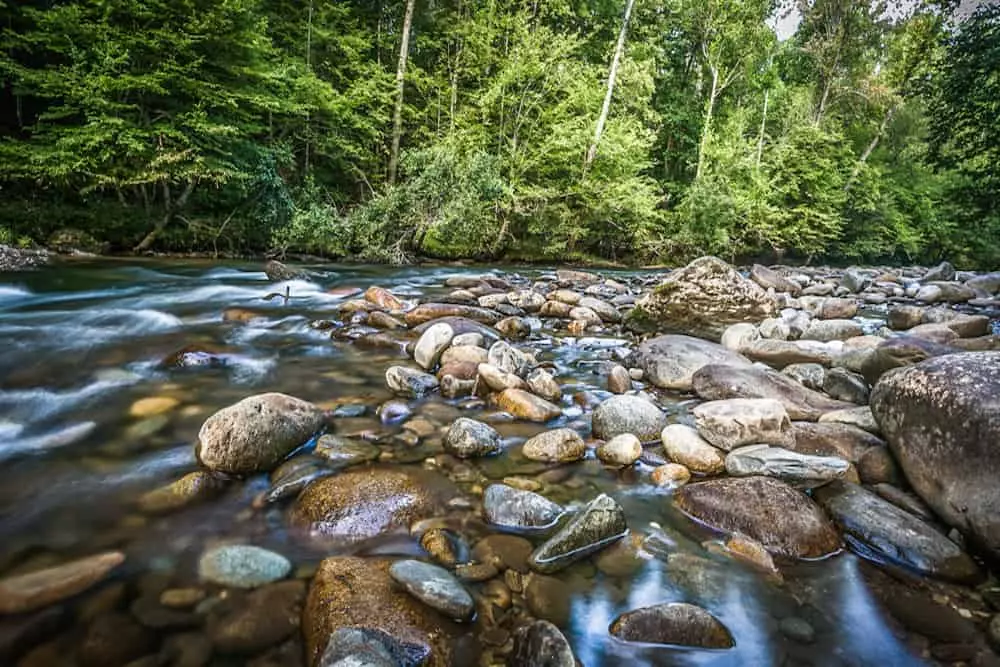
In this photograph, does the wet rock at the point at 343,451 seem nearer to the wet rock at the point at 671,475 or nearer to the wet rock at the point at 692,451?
the wet rock at the point at 671,475

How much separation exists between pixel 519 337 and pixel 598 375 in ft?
5.28

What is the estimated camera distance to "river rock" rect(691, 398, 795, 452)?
2844 millimetres

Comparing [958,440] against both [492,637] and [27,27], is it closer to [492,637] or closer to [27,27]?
[492,637]

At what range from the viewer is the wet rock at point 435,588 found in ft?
5.45

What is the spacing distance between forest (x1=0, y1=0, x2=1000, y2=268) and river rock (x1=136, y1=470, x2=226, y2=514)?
32.5 feet

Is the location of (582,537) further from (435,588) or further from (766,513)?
(766,513)

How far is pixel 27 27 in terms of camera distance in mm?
10773

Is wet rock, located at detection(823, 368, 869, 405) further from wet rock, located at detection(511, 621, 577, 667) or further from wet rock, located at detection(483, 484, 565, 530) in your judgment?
wet rock, located at detection(511, 621, 577, 667)

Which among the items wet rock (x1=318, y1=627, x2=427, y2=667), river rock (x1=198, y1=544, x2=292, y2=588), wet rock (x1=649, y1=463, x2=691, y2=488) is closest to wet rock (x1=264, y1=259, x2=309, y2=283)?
river rock (x1=198, y1=544, x2=292, y2=588)

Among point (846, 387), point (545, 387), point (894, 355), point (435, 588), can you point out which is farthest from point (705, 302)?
point (435, 588)

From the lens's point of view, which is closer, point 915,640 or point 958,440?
point 915,640

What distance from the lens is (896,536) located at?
206cm

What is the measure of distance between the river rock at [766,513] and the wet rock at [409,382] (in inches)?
82.2

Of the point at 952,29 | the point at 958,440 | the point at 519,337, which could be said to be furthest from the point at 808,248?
the point at 958,440
